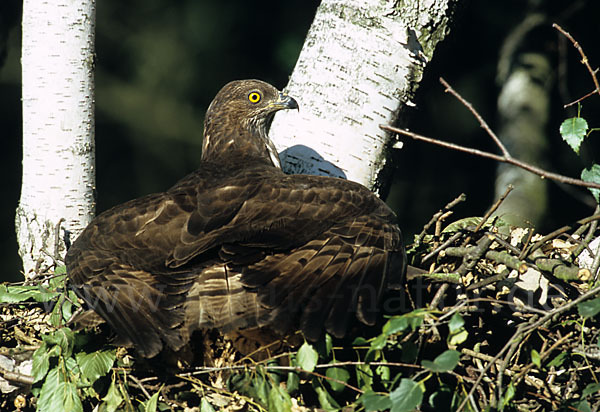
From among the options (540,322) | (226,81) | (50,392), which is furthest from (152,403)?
(226,81)

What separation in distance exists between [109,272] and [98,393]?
502mm

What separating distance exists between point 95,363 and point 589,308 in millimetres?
1876

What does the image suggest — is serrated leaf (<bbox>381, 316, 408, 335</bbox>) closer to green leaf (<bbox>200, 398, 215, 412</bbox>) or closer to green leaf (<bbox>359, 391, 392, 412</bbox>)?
green leaf (<bbox>359, 391, 392, 412</bbox>)

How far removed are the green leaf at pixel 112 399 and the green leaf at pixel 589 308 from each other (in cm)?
177

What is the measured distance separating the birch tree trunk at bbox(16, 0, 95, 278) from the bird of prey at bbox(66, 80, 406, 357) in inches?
26.0

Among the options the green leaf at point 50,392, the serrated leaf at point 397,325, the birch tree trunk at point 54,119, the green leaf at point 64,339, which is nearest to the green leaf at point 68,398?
Answer: the green leaf at point 50,392

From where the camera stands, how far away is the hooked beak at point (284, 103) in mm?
4230

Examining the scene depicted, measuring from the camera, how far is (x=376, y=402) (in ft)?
8.28

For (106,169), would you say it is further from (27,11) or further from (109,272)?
(109,272)

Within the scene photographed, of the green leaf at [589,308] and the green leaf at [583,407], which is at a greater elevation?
the green leaf at [589,308]

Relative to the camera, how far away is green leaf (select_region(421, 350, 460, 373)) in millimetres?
2453

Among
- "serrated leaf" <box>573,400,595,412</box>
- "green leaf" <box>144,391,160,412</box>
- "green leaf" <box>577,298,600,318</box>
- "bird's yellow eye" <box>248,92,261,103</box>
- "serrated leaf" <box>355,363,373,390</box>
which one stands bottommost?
"green leaf" <box>144,391,160,412</box>

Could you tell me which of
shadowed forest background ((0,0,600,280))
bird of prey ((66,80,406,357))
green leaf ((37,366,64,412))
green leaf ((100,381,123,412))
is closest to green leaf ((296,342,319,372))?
bird of prey ((66,80,406,357))

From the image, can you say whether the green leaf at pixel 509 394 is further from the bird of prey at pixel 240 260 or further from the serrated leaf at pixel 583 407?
the bird of prey at pixel 240 260
